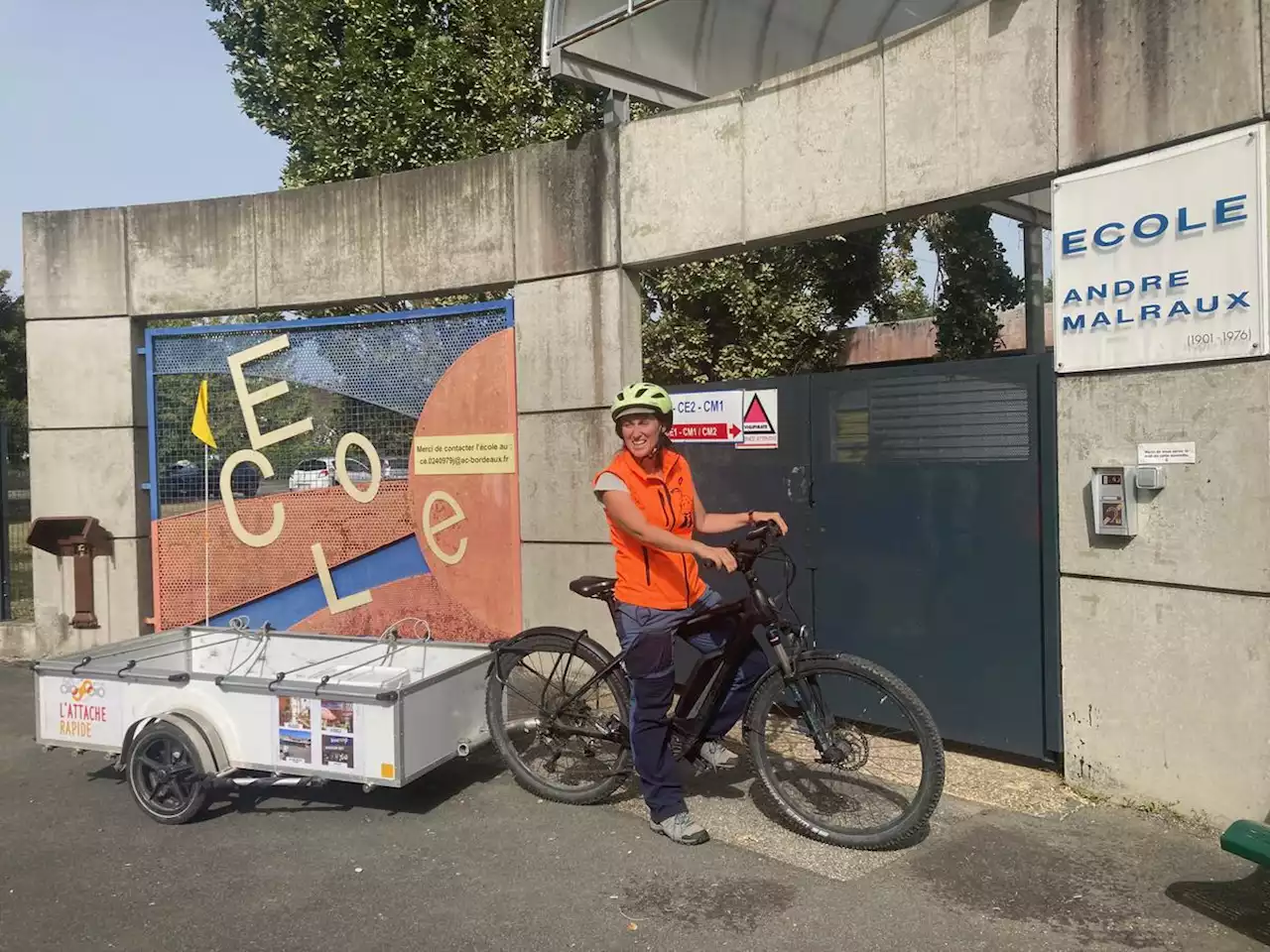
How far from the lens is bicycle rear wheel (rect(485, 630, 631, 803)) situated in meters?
4.57

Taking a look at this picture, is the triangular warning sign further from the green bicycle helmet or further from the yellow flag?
the yellow flag

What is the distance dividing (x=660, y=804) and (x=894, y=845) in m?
0.97

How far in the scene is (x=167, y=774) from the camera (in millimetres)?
4461

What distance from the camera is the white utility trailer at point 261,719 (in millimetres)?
4262

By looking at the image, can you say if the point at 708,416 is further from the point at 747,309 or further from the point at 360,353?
the point at 747,309

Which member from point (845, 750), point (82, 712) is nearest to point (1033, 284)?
point (845, 750)

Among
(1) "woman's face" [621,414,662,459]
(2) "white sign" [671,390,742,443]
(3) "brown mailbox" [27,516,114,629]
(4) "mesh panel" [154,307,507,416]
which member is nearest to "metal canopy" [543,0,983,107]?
(4) "mesh panel" [154,307,507,416]

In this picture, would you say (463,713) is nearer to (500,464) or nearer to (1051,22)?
(500,464)

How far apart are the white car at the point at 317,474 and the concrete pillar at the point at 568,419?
1.70m

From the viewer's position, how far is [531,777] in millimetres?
4715

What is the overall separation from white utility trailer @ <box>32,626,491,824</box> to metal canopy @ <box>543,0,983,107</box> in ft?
13.0

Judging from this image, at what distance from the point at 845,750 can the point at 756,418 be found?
241 centimetres

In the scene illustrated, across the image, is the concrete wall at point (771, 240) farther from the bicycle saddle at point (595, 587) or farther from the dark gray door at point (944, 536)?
the bicycle saddle at point (595, 587)

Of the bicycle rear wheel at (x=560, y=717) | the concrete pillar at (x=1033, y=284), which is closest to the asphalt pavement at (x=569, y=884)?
the bicycle rear wheel at (x=560, y=717)
